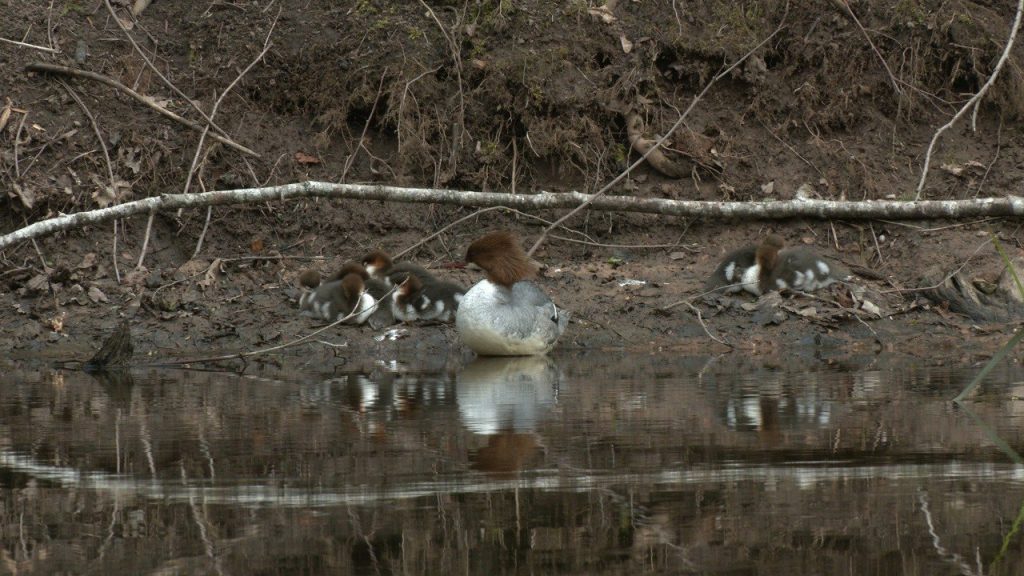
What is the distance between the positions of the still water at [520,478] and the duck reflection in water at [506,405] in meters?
0.02

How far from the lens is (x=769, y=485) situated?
15.1ft

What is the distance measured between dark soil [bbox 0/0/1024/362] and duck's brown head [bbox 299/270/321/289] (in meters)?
0.10

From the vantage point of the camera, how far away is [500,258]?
9.41 m

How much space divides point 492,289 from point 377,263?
5.63ft

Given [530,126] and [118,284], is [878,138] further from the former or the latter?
[118,284]

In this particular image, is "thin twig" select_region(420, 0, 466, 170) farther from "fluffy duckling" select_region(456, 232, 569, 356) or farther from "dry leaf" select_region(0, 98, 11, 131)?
"dry leaf" select_region(0, 98, 11, 131)

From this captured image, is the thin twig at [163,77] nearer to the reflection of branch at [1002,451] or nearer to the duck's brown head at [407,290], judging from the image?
the duck's brown head at [407,290]

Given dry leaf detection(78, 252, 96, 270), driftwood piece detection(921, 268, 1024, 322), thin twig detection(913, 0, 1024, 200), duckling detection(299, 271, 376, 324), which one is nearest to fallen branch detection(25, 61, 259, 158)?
dry leaf detection(78, 252, 96, 270)

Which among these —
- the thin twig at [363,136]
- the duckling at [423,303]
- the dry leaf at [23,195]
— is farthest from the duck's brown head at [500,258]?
the dry leaf at [23,195]

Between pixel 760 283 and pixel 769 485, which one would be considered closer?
pixel 769 485

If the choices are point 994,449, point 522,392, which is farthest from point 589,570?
point 522,392

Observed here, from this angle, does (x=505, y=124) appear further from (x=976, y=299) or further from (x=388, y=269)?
(x=976, y=299)

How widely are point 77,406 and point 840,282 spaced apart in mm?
5828

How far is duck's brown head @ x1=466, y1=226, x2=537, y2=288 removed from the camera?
9.38 m
